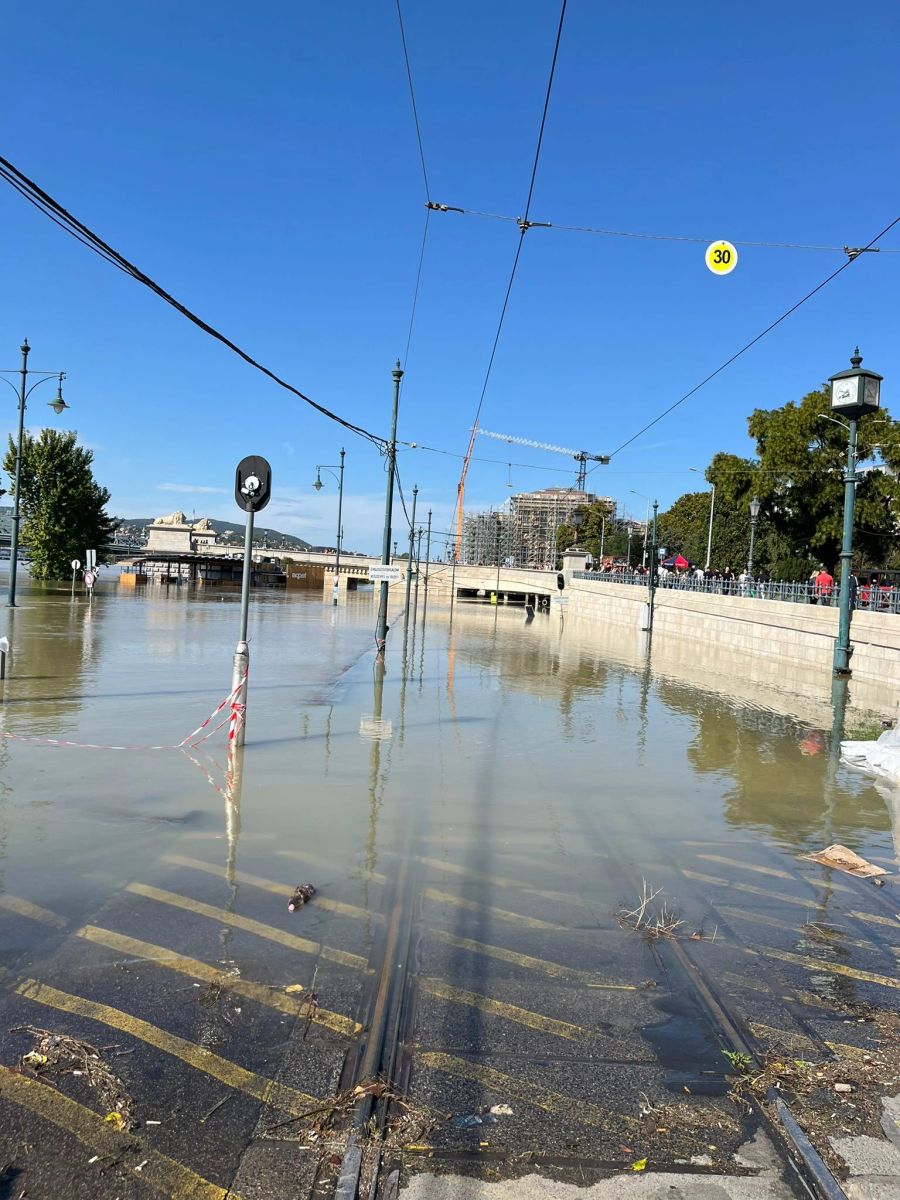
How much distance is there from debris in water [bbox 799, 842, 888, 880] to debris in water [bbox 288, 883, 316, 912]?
4.69 m

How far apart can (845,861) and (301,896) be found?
503 centimetres

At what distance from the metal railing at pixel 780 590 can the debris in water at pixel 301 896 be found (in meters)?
25.2

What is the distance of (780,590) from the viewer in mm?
36969

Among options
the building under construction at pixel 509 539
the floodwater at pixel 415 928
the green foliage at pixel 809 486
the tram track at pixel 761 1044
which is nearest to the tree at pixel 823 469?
the green foliage at pixel 809 486

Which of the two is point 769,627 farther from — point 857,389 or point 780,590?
point 857,389

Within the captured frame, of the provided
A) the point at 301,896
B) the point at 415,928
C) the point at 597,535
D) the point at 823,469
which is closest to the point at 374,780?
the point at 301,896

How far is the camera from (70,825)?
26.2ft

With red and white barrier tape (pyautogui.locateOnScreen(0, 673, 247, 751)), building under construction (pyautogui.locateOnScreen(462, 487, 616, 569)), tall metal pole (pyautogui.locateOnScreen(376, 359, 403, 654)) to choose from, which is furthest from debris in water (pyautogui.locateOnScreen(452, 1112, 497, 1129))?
building under construction (pyautogui.locateOnScreen(462, 487, 616, 569))

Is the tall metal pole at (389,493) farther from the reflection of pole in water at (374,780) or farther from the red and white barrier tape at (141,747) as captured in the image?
the red and white barrier tape at (141,747)

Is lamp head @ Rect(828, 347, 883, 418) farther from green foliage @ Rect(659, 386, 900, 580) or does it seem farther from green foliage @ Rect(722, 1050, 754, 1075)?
green foliage @ Rect(659, 386, 900, 580)

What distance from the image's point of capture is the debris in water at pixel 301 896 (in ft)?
20.7

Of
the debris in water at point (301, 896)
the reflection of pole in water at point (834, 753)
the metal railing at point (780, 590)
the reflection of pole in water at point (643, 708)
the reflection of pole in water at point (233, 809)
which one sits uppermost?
the metal railing at point (780, 590)

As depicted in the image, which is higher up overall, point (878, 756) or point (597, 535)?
point (597, 535)

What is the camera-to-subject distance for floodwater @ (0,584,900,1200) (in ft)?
12.6
